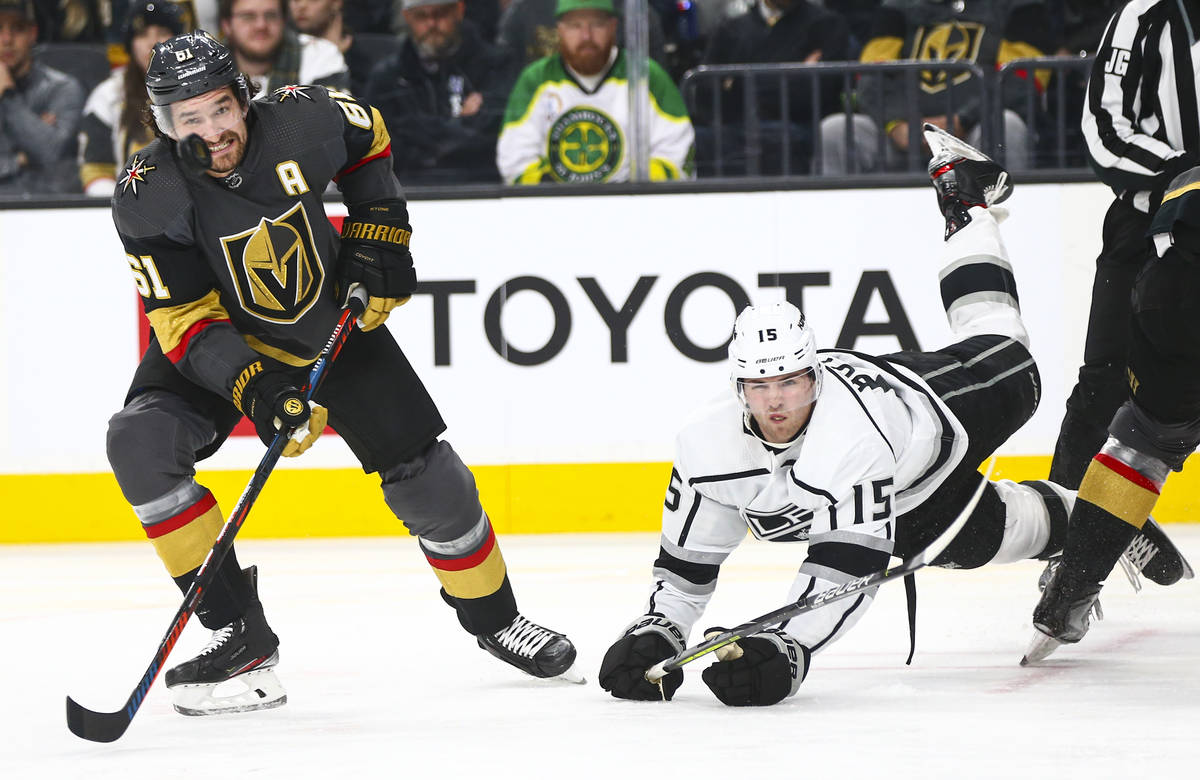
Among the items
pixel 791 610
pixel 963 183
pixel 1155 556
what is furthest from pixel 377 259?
pixel 1155 556

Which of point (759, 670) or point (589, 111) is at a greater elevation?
Result: point (589, 111)

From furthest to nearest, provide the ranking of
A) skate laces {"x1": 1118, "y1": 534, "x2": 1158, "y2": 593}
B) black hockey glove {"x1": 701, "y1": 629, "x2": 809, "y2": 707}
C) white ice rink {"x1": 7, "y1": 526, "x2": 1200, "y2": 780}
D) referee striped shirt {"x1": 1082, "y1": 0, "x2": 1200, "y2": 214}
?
skate laces {"x1": 1118, "y1": 534, "x2": 1158, "y2": 593} → referee striped shirt {"x1": 1082, "y1": 0, "x2": 1200, "y2": 214} → black hockey glove {"x1": 701, "y1": 629, "x2": 809, "y2": 707} → white ice rink {"x1": 7, "y1": 526, "x2": 1200, "y2": 780}

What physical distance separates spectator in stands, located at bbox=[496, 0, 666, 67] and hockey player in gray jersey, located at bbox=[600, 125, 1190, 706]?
2.26 metres

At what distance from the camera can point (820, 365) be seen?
8.42 ft

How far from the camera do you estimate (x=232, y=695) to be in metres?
2.67

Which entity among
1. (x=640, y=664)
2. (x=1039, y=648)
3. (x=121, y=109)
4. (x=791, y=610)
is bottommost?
(x=1039, y=648)

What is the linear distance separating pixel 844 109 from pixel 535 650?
271cm

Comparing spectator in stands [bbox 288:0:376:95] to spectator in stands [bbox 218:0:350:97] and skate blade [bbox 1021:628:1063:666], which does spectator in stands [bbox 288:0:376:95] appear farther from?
skate blade [bbox 1021:628:1063:666]

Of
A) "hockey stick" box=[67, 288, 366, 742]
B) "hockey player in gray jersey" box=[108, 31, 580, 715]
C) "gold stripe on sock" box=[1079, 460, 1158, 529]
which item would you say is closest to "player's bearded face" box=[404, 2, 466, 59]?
"hockey player in gray jersey" box=[108, 31, 580, 715]

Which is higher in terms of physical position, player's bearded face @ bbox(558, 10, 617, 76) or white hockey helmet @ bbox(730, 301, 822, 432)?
player's bearded face @ bbox(558, 10, 617, 76)

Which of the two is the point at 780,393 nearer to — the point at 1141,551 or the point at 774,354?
the point at 774,354

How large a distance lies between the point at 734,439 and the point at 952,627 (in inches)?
36.4

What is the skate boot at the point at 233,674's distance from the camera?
103 inches

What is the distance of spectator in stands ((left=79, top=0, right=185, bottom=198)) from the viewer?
505cm
